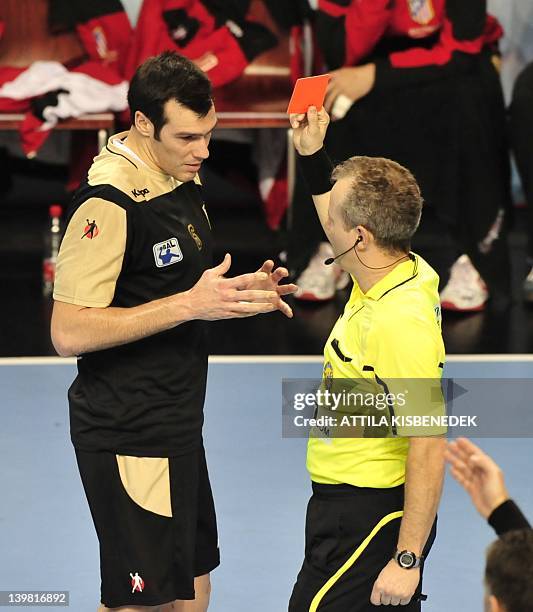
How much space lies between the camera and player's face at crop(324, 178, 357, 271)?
3.43m

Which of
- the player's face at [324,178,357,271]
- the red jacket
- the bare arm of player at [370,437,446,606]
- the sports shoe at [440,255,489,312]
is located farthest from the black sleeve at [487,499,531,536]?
the red jacket

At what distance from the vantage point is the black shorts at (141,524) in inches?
143

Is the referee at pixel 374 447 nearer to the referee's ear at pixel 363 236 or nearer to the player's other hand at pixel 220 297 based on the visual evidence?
the referee's ear at pixel 363 236

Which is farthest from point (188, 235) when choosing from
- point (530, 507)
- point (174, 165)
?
point (530, 507)

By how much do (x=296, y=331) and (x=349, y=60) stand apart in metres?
1.75

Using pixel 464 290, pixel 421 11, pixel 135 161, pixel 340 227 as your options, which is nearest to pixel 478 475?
pixel 340 227

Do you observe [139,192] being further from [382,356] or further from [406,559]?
[406,559]

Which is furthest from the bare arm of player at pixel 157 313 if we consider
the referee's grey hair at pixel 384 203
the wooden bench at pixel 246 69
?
the wooden bench at pixel 246 69

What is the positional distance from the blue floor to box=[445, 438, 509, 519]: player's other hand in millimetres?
1974

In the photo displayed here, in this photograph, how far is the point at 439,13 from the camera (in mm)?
7992

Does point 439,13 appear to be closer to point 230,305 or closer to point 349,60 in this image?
point 349,60

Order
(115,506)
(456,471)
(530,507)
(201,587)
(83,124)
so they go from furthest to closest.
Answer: (83,124) < (530,507) < (201,587) < (115,506) < (456,471)

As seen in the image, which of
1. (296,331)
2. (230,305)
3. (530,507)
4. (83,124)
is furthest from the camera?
(83,124)

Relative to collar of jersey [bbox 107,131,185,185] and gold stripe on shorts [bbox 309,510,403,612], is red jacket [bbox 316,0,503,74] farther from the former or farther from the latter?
gold stripe on shorts [bbox 309,510,403,612]
